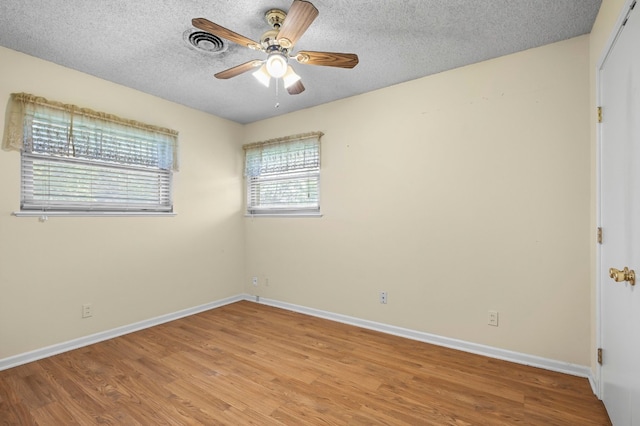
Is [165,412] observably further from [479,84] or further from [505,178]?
[479,84]

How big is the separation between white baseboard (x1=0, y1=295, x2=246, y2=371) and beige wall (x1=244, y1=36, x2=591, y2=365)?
138 centimetres

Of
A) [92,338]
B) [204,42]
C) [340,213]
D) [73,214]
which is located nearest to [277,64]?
[204,42]

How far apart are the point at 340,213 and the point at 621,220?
2.27 meters

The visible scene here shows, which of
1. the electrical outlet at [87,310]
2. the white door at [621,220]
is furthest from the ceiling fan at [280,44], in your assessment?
the electrical outlet at [87,310]

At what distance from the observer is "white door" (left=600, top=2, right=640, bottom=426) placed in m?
1.33

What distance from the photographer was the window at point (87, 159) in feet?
8.13

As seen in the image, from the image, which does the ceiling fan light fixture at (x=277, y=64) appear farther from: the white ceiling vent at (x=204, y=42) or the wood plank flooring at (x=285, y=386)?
the wood plank flooring at (x=285, y=386)

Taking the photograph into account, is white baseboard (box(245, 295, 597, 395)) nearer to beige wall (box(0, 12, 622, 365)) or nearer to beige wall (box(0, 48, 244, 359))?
beige wall (box(0, 12, 622, 365))

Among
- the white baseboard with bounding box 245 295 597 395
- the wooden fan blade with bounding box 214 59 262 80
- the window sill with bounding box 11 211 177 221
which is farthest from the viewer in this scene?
the window sill with bounding box 11 211 177 221

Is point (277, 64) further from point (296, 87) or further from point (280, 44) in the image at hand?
point (296, 87)

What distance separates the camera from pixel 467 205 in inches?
103

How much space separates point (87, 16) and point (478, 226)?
329 cm

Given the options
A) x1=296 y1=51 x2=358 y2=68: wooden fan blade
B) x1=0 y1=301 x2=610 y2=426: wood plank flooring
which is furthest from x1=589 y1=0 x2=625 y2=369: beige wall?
x1=296 y1=51 x2=358 y2=68: wooden fan blade

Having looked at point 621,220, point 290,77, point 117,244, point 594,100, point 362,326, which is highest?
point 290,77
